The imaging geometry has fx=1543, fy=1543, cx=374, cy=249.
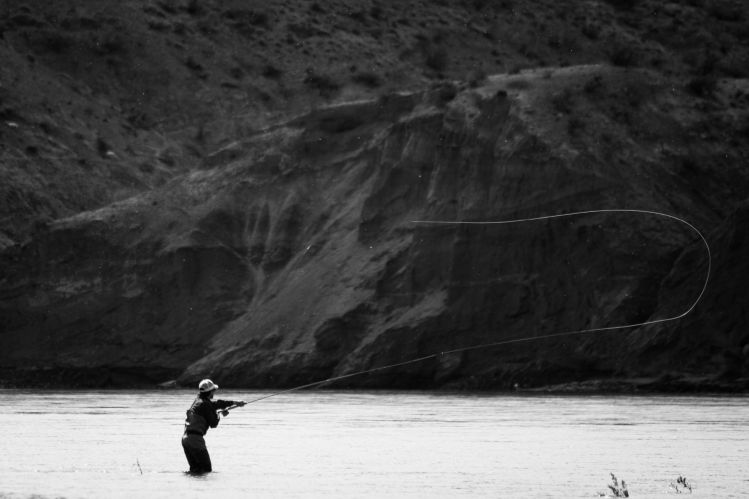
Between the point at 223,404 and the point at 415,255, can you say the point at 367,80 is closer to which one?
the point at 415,255

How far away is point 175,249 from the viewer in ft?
222

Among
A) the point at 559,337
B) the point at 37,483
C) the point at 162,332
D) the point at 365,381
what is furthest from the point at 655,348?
the point at 37,483

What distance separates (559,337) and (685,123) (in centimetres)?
1540

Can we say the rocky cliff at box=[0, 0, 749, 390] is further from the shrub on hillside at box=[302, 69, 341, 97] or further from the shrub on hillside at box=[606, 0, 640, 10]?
the shrub on hillside at box=[606, 0, 640, 10]

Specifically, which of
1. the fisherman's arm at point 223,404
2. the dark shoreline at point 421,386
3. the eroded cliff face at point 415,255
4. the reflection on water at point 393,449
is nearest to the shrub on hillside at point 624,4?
the eroded cliff face at point 415,255

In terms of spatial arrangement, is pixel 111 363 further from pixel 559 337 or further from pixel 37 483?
pixel 37 483

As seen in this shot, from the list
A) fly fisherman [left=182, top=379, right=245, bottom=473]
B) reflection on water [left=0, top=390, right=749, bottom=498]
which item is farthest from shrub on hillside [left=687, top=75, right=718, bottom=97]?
fly fisherman [left=182, top=379, right=245, bottom=473]

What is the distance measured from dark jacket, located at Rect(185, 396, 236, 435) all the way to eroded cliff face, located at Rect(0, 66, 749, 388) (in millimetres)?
29962

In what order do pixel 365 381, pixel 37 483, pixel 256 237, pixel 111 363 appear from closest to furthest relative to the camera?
pixel 37 483, pixel 365 381, pixel 111 363, pixel 256 237

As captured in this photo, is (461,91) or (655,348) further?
(461,91)

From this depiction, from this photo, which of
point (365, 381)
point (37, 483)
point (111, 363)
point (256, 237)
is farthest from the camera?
point (256, 237)

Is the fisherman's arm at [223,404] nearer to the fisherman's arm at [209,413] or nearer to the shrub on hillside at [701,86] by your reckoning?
the fisherman's arm at [209,413]

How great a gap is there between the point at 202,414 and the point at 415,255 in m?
37.6

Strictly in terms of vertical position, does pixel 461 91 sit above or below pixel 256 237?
above
